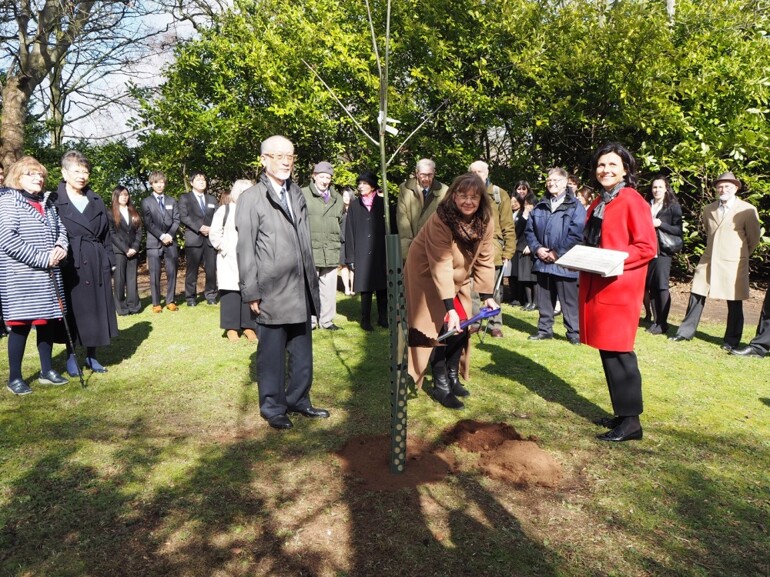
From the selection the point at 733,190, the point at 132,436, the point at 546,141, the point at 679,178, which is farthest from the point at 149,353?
the point at 679,178

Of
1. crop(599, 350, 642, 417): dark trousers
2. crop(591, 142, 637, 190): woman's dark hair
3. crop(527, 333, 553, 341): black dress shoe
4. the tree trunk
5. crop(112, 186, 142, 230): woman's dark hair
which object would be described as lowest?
crop(527, 333, 553, 341): black dress shoe

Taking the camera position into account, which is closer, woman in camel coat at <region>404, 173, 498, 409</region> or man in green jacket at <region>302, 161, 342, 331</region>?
woman in camel coat at <region>404, 173, 498, 409</region>

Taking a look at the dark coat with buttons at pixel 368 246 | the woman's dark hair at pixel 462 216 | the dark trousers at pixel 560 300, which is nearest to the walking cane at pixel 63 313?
the woman's dark hair at pixel 462 216

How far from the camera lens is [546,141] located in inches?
498

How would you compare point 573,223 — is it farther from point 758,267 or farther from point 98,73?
point 98,73

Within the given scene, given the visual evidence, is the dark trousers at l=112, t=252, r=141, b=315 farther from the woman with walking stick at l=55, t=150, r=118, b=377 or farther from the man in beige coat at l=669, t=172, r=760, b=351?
the man in beige coat at l=669, t=172, r=760, b=351

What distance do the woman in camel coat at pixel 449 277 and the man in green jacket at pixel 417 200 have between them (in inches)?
75.1

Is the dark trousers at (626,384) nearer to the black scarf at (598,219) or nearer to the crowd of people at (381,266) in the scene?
the crowd of people at (381,266)

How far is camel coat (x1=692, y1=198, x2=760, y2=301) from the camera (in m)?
7.52

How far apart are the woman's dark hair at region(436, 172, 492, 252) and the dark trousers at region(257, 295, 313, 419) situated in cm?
134

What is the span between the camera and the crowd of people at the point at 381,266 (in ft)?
14.9

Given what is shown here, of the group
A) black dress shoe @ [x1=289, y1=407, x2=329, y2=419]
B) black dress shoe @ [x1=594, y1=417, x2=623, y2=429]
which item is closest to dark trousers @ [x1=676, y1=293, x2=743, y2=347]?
black dress shoe @ [x1=594, y1=417, x2=623, y2=429]

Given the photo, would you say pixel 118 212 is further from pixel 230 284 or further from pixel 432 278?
pixel 432 278

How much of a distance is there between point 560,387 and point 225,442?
129 inches
